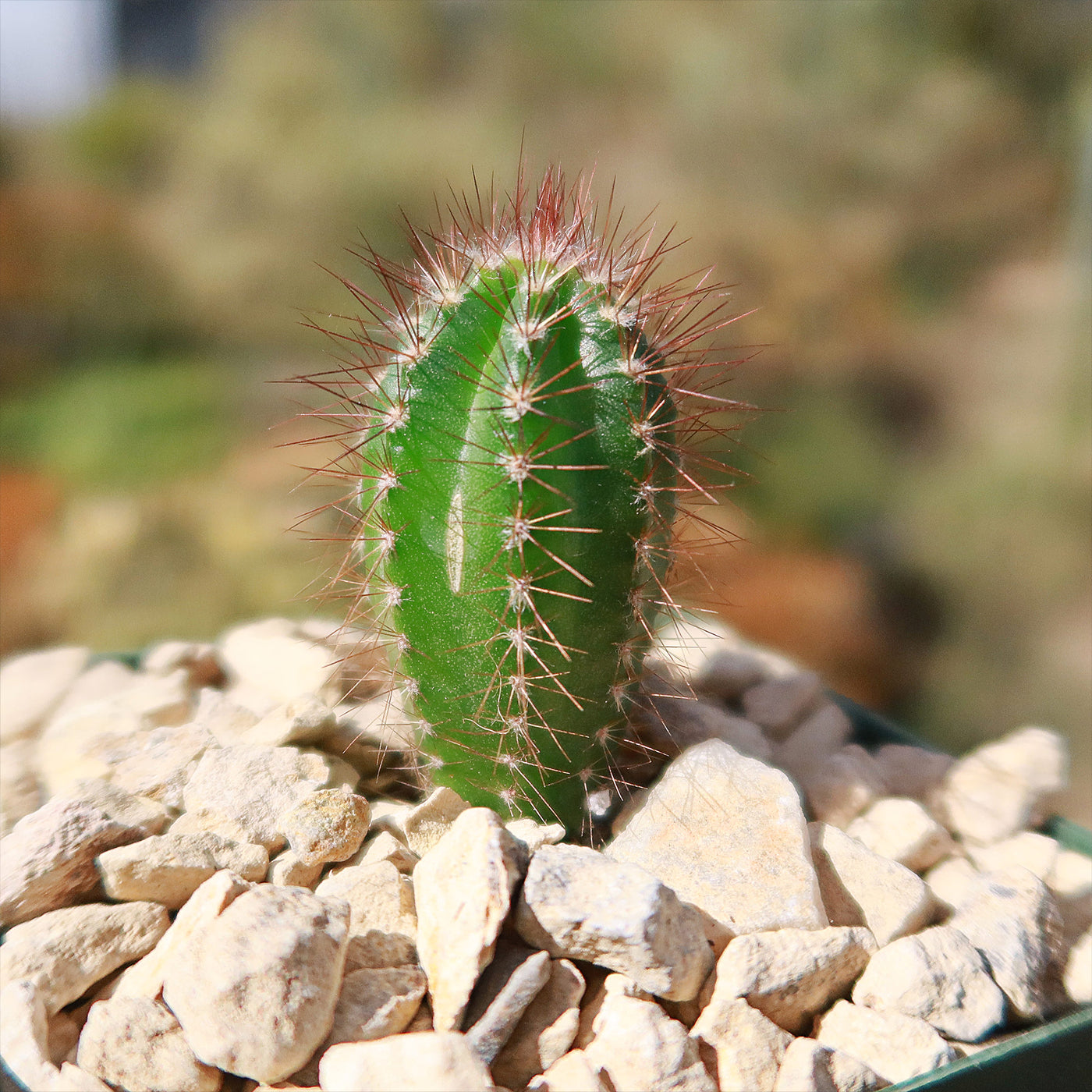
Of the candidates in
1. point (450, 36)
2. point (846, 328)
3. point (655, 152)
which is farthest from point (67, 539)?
point (846, 328)

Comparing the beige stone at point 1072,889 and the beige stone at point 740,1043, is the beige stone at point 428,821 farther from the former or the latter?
the beige stone at point 1072,889

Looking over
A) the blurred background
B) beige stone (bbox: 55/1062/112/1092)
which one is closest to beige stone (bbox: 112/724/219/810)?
beige stone (bbox: 55/1062/112/1092)

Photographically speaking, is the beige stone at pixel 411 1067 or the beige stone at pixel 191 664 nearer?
the beige stone at pixel 411 1067

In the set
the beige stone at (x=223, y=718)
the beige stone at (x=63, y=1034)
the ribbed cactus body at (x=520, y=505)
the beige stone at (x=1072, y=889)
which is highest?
the ribbed cactus body at (x=520, y=505)

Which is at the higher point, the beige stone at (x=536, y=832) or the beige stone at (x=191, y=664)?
the beige stone at (x=536, y=832)

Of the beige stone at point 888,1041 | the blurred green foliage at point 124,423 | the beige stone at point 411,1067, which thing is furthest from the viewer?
the blurred green foliage at point 124,423

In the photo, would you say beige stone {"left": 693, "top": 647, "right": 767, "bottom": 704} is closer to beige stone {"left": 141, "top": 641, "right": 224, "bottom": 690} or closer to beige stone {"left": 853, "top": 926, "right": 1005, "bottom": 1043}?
beige stone {"left": 853, "top": 926, "right": 1005, "bottom": 1043}

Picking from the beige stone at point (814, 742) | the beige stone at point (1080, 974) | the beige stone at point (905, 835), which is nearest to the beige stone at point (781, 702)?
the beige stone at point (814, 742)
